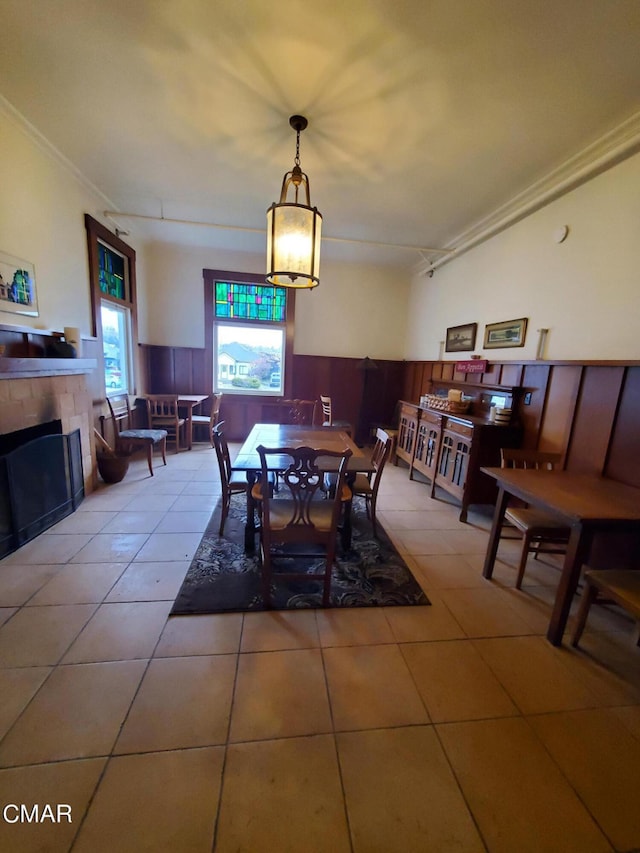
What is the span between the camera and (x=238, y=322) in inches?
207

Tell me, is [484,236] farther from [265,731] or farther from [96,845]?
[96,845]

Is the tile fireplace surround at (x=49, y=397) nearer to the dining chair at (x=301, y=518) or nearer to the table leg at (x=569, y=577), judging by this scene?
the dining chair at (x=301, y=518)

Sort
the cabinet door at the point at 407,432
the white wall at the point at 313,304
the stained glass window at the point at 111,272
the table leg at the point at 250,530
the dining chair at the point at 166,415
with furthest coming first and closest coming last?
1. the white wall at the point at 313,304
2. the dining chair at the point at 166,415
3. the cabinet door at the point at 407,432
4. the stained glass window at the point at 111,272
5. the table leg at the point at 250,530

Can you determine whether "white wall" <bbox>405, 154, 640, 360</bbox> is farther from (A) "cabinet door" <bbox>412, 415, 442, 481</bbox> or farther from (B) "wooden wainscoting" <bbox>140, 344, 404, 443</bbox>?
(B) "wooden wainscoting" <bbox>140, 344, 404, 443</bbox>

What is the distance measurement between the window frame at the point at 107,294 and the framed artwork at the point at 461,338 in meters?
4.16

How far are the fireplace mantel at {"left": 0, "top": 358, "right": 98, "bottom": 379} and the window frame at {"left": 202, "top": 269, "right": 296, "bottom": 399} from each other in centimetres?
209

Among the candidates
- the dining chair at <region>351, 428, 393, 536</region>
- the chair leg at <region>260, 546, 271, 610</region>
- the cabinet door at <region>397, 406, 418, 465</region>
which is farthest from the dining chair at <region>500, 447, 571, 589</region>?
the cabinet door at <region>397, 406, 418, 465</region>

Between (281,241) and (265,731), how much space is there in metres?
2.49

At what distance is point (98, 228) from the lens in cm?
354

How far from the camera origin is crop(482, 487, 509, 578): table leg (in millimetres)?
2168

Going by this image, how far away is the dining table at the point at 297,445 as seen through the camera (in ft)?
7.33

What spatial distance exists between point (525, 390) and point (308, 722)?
9.69ft

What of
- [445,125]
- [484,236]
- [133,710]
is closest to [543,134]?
[445,125]

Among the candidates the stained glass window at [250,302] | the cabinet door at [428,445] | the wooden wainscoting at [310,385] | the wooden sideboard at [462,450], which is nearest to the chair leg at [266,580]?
the wooden sideboard at [462,450]
